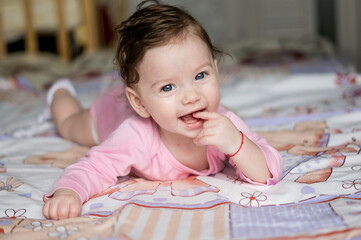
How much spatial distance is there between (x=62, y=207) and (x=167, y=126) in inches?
10.0

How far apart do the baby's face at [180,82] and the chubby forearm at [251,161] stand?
0.09m

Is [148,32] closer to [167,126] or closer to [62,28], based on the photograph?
[167,126]

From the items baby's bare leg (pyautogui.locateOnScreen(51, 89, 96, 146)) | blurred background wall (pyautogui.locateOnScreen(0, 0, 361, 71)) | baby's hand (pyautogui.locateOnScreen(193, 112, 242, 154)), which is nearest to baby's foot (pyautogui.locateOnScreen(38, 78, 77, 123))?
baby's bare leg (pyautogui.locateOnScreen(51, 89, 96, 146))

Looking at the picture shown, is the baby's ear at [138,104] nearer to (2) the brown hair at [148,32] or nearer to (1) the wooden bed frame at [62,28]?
(2) the brown hair at [148,32]

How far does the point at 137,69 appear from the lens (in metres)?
0.96

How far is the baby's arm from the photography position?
0.88m

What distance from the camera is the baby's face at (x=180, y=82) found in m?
0.91

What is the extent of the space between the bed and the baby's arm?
0.12ft

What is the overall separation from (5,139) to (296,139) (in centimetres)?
87

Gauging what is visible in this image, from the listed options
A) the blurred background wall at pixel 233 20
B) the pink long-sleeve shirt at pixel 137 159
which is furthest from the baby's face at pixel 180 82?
the blurred background wall at pixel 233 20

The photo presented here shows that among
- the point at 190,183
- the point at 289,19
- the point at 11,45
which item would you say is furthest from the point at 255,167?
the point at 11,45

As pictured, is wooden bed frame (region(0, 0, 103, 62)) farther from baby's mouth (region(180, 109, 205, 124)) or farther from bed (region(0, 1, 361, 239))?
baby's mouth (region(180, 109, 205, 124))

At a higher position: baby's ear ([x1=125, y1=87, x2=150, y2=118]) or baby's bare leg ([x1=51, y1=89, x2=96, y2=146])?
baby's ear ([x1=125, y1=87, x2=150, y2=118])

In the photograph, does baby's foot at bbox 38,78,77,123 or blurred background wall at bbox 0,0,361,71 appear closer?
baby's foot at bbox 38,78,77,123
